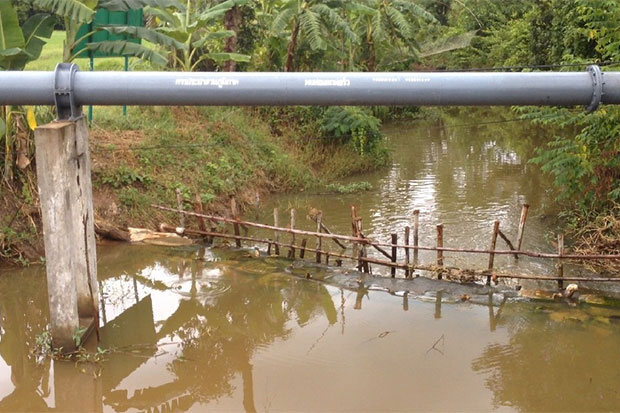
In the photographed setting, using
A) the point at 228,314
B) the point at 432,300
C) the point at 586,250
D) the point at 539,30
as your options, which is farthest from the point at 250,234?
the point at 539,30

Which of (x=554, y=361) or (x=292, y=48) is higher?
(x=292, y=48)

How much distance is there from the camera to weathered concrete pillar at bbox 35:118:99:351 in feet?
24.0

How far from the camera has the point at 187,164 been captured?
14.4 m

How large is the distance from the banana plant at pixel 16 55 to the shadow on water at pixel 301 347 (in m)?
2.08

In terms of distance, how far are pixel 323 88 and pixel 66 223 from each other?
10.7 ft

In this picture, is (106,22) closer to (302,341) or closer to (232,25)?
(232,25)

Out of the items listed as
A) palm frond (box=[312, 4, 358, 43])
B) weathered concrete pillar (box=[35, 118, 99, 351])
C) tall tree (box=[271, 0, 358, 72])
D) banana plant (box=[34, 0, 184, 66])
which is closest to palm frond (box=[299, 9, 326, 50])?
tall tree (box=[271, 0, 358, 72])

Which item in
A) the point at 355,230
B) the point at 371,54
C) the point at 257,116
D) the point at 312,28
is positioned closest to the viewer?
the point at 355,230

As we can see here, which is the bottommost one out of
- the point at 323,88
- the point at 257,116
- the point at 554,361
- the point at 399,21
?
the point at 554,361

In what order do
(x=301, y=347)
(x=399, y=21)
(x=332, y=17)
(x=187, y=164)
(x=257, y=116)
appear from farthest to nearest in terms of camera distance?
(x=399, y=21), (x=257, y=116), (x=332, y=17), (x=187, y=164), (x=301, y=347)

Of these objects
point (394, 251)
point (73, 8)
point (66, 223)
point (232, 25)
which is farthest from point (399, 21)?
point (66, 223)

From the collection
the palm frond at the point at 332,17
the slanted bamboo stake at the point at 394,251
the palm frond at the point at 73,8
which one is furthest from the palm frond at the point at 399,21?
the palm frond at the point at 73,8

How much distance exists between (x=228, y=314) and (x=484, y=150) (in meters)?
14.2

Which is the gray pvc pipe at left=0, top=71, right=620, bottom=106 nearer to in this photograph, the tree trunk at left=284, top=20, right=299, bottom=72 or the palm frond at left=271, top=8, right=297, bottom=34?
the palm frond at left=271, top=8, right=297, bottom=34
